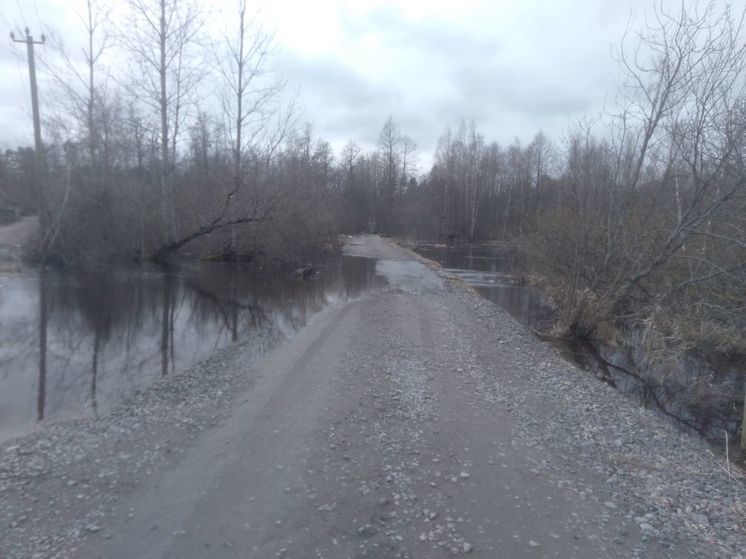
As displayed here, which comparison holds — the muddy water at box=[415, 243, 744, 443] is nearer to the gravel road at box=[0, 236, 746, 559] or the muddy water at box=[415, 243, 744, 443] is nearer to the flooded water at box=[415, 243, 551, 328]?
the flooded water at box=[415, 243, 551, 328]

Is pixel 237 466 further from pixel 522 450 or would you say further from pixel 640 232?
pixel 640 232

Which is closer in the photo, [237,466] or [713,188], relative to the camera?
[237,466]

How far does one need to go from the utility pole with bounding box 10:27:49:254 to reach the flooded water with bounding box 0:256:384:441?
280 cm

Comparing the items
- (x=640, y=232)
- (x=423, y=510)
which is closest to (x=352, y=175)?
(x=640, y=232)

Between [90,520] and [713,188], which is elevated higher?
[713,188]

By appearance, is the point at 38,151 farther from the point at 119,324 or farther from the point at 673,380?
the point at 673,380

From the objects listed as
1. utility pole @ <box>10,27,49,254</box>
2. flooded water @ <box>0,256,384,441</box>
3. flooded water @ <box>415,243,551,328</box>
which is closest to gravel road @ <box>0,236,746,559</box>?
flooded water @ <box>0,256,384,441</box>

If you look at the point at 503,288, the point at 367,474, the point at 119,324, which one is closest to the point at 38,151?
the point at 119,324

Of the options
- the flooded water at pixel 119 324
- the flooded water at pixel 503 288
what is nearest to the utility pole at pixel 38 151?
the flooded water at pixel 119 324

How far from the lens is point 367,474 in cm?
508

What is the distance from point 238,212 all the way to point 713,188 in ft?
62.4

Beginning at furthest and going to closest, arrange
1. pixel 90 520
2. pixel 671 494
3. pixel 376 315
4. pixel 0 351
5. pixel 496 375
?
1. pixel 376 315
2. pixel 0 351
3. pixel 496 375
4. pixel 671 494
5. pixel 90 520

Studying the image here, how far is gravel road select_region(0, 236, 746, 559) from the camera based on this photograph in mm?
4062

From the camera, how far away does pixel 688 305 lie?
1251 cm
